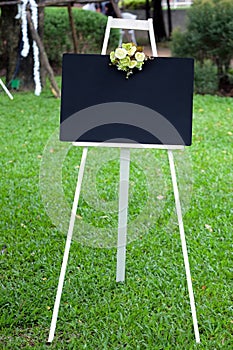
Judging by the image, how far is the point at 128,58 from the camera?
263 centimetres

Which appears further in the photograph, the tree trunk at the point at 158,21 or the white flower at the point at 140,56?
the tree trunk at the point at 158,21

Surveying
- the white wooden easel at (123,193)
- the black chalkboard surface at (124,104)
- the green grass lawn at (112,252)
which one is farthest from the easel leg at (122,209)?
the black chalkboard surface at (124,104)

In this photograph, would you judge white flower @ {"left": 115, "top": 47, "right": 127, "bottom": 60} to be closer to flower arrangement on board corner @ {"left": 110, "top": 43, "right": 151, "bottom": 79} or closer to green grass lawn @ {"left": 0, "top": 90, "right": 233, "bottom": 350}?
flower arrangement on board corner @ {"left": 110, "top": 43, "right": 151, "bottom": 79}

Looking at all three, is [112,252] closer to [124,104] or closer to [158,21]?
[124,104]

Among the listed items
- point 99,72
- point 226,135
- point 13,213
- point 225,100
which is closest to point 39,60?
point 225,100

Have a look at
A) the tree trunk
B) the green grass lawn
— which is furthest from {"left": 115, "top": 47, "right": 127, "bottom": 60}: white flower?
the tree trunk

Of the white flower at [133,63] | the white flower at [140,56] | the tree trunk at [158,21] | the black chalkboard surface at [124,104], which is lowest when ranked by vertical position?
→ the tree trunk at [158,21]

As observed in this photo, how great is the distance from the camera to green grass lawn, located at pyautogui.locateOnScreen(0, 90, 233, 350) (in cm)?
285

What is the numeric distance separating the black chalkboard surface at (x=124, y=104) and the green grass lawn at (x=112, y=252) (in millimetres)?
946

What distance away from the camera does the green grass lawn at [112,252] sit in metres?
2.85

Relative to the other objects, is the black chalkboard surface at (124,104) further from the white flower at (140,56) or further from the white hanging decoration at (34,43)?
the white hanging decoration at (34,43)

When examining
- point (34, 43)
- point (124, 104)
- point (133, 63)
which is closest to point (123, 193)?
point (124, 104)

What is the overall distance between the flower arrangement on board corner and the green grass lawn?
1.24 metres

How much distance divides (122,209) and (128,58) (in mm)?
833
